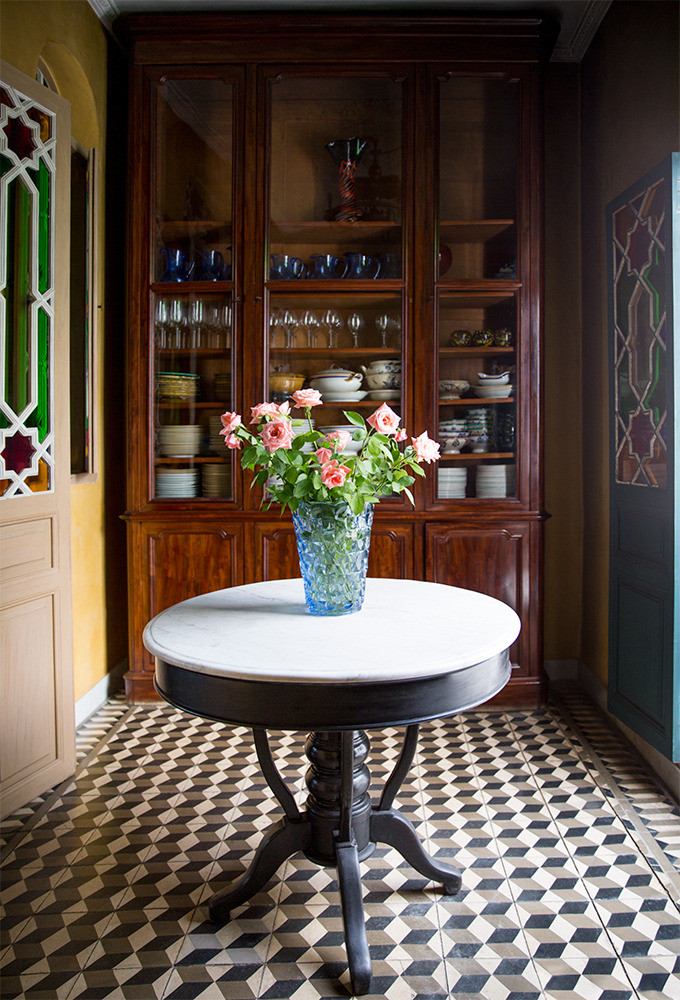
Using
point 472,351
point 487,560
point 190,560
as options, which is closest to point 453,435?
point 472,351

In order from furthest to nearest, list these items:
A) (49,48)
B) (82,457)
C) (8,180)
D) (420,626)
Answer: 1. (82,457)
2. (49,48)
3. (8,180)
4. (420,626)

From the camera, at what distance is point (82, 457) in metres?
3.14

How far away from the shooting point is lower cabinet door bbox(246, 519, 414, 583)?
3.20 meters

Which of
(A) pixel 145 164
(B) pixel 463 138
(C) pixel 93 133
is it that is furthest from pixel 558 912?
(C) pixel 93 133

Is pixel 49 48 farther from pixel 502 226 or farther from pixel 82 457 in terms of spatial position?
pixel 502 226

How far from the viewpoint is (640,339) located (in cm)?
255

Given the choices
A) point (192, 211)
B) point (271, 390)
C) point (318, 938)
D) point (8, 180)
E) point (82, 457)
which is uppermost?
point (192, 211)

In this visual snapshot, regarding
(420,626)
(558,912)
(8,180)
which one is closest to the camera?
(420,626)

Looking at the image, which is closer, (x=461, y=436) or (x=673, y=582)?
(x=673, y=582)

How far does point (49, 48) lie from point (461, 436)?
7.73ft

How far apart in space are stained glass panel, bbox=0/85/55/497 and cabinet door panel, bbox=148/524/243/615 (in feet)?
2.80

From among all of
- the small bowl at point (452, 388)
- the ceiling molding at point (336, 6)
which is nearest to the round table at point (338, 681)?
the small bowl at point (452, 388)

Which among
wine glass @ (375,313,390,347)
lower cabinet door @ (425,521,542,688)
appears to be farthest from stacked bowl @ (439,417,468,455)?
wine glass @ (375,313,390,347)

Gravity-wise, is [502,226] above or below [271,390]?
above
